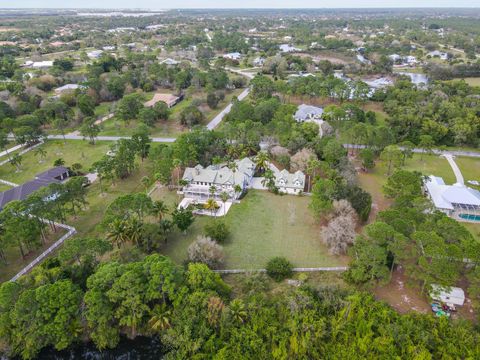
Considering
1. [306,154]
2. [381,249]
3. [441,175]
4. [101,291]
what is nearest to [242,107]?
[306,154]

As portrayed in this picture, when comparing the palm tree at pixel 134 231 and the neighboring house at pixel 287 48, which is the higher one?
the neighboring house at pixel 287 48

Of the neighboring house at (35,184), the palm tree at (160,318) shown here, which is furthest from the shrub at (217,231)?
the neighboring house at (35,184)

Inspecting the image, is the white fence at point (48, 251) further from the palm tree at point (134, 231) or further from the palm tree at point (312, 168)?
the palm tree at point (312, 168)

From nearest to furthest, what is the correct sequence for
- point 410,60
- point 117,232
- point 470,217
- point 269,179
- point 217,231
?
point 117,232
point 217,231
point 470,217
point 269,179
point 410,60

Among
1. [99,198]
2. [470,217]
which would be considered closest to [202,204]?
[99,198]

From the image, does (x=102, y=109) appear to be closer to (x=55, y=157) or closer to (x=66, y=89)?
(x=66, y=89)
